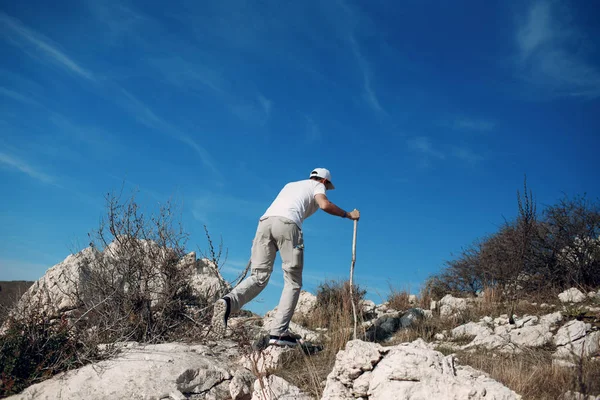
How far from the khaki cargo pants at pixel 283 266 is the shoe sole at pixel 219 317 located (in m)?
0.13

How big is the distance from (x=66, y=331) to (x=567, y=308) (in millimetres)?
7769

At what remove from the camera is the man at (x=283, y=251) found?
19.4ft

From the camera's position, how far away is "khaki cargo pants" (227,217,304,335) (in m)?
5.95

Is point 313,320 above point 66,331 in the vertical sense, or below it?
above

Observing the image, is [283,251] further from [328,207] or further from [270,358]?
[270,358]

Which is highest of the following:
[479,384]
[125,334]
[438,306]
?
[438,306]

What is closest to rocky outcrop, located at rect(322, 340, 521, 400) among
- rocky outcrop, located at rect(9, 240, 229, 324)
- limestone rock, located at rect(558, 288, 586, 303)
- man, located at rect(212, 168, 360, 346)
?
man, located at rect(212, 168, 360, 346)

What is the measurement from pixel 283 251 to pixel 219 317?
3.87 feet

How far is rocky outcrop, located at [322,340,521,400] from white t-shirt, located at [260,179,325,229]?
205 cm

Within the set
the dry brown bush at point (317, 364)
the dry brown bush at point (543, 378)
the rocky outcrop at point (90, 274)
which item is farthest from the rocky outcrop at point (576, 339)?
the rocky outcrop at point (90, 274)

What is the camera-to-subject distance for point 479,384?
3.77 m

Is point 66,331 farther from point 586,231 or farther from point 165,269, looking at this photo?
point 586,231

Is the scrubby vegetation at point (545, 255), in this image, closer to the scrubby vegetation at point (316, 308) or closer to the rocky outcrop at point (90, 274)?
the scrubby vegetation at point (316, 308)

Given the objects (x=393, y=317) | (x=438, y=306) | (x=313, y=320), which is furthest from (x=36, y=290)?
(x=438, y=306)
